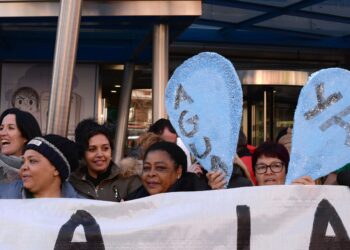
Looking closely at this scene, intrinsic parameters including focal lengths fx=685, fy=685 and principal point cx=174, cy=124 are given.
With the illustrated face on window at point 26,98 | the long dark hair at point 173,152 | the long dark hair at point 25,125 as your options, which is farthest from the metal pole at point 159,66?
the long dark hair at point 173,152

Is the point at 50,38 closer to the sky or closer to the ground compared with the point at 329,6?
closer to the ground

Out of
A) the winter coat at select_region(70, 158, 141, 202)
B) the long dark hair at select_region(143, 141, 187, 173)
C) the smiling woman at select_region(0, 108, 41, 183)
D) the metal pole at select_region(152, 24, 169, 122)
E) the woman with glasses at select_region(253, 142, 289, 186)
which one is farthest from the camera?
the metal pole at select_region(152, 24, 169, 122)

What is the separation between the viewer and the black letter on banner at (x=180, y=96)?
353cm

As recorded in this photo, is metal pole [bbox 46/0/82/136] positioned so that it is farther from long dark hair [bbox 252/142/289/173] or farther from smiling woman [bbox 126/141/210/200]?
long dark hair [bbox 252/142/289/173]

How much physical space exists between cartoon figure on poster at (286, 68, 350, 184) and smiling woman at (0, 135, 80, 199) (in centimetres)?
117

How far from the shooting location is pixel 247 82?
1190cm

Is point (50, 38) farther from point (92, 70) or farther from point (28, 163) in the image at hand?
point (28, 163)

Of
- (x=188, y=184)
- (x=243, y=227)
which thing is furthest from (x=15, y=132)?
(x=243, y=227)

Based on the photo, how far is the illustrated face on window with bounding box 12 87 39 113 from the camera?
9109mm

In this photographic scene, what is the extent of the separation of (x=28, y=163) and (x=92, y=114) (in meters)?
5.72

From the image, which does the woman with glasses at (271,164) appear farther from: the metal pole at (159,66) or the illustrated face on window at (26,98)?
the illustrated face on window at (26,98)

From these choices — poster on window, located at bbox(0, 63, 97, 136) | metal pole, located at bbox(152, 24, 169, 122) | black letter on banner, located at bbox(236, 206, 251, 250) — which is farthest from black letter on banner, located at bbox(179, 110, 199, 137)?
poster on window, located at bbox(0, 63, 97, 136)

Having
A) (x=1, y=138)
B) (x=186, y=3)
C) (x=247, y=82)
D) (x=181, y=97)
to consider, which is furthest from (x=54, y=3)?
(x=247, y=82)

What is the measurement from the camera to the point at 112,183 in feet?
14.4
